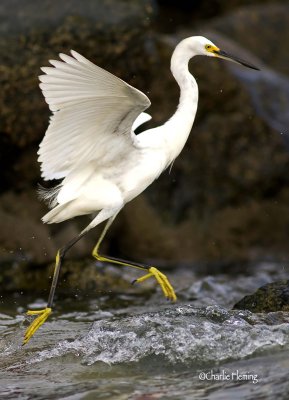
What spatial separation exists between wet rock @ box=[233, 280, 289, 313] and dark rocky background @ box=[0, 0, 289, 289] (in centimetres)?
233

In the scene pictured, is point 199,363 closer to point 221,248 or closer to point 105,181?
point 105,181

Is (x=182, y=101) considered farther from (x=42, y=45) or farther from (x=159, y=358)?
(x=42, y=45)

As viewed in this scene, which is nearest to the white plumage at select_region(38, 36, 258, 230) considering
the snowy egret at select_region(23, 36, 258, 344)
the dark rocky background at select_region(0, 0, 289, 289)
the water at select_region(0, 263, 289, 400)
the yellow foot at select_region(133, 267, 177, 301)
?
the snowy egret at select_region(23, 36, 258, 344)

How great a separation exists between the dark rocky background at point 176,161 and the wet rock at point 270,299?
2.33m

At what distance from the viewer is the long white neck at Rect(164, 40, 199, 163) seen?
602cm

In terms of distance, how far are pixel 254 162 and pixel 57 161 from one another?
3.68 m

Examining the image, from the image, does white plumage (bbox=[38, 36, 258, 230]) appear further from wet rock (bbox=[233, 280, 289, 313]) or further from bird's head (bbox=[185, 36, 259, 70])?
wet rock (bbox=[233, 280, 289, 313])

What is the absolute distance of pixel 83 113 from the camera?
550 centimetres

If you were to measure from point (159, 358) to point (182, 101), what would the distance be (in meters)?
1.81

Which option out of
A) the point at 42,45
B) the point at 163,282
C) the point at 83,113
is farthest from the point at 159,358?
the point at 42,45

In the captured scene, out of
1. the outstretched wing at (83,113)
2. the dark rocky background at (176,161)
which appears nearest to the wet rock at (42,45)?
the dark rocky background at (176,161)

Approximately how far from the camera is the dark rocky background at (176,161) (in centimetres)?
822

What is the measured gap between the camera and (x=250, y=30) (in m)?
11.8

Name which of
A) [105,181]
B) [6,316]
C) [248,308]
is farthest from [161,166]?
[6,316]
